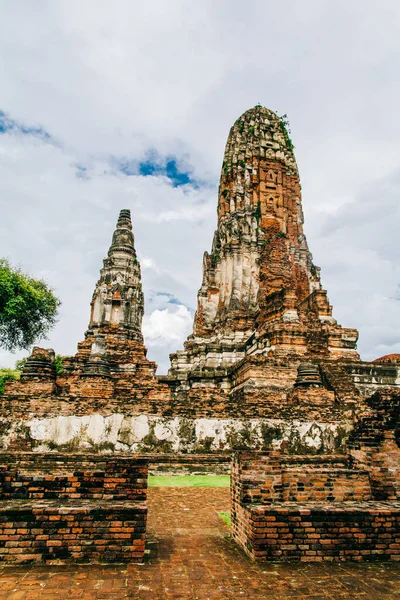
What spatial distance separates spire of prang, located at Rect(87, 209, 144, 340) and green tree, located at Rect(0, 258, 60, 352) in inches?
252

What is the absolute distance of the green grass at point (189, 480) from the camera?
10.1m

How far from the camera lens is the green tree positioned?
2630 cm

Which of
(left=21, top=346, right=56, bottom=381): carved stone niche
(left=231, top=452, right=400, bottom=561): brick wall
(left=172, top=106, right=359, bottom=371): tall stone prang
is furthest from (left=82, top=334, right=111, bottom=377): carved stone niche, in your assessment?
(left=231, top=452, right=400, bottom=561): brick wall

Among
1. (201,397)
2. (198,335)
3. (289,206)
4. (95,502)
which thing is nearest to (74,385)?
(201,397)

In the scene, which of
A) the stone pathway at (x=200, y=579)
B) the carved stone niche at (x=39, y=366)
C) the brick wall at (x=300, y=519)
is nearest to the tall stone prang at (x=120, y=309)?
the carved stone niche at (x=39, y=366)

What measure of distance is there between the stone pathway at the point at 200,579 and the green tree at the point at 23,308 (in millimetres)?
23948

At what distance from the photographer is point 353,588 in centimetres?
392

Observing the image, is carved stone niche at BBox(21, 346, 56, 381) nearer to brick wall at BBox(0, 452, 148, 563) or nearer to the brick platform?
brick wall at BBox(0, 452, 148, 563)

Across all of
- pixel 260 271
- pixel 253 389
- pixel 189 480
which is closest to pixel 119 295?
pixel 260 271

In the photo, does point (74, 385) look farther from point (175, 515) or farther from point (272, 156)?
point (272, 156)

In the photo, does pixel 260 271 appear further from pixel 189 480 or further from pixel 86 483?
pixel 86 483

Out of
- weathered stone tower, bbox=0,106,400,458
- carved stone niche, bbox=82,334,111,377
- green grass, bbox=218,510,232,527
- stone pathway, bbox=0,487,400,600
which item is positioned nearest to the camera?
stone pathway, bbox=0,487,400,600

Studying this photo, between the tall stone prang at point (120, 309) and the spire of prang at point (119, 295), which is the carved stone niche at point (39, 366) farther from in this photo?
the spire of prang at point (119, 295)

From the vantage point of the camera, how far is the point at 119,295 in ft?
74.7
